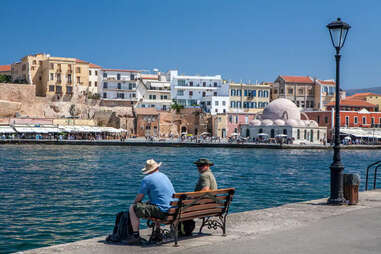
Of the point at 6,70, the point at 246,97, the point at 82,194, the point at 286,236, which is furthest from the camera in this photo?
the point at 6,70

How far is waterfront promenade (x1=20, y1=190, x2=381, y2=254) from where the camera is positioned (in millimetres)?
6105

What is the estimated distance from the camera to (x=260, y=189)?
20.9m

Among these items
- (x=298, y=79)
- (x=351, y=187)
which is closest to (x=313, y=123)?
(x=298, y=79)

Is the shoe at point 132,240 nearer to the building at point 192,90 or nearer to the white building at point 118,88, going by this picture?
the building at point 192,90

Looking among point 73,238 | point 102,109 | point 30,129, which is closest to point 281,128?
point 102,109

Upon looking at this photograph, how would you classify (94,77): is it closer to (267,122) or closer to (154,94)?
(154,94)

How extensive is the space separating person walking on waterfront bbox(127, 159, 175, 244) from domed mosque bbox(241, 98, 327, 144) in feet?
195


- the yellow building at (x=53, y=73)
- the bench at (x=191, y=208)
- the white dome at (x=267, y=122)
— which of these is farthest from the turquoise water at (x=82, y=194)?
the yellow building at (x=53, y=73)

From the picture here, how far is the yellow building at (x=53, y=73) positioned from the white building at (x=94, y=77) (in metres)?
2.57

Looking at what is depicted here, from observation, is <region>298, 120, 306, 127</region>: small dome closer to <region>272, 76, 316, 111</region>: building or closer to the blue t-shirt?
<region>272, 76, 316, 111</region>: building

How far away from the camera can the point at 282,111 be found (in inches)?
2655

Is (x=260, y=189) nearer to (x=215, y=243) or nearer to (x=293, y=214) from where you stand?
(x=293, y=214)

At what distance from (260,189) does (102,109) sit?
5781 centimetres

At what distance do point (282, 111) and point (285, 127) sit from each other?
289 centimetres
